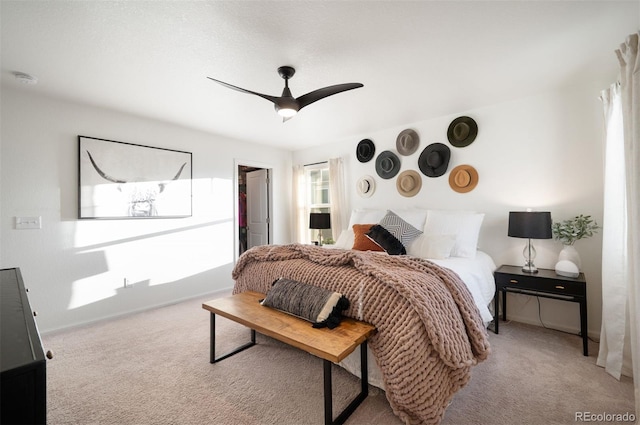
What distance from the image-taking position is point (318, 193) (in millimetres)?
4980

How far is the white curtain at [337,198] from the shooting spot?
4.48 meters

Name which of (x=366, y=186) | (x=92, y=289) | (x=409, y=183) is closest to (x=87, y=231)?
(x=92, y=289)

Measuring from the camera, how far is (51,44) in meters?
1.92

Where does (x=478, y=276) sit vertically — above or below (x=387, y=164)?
below

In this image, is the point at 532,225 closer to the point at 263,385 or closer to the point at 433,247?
the point at 433,247

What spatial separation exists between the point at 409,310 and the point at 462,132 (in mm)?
2651

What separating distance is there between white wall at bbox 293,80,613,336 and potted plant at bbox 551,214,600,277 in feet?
0.33

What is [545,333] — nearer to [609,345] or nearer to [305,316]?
[609,345]

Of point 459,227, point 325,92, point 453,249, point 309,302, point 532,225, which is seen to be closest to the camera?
point 309,302

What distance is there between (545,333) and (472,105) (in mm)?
2488

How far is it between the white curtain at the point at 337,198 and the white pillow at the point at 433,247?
1673 mm

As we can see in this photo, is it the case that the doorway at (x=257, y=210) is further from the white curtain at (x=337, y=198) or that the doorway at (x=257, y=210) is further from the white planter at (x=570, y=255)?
the white planter at (x=570, y=255)

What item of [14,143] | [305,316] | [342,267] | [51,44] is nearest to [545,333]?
[342,267]

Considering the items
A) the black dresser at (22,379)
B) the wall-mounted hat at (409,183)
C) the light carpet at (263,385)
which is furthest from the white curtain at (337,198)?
the black dresser at (22,379)
